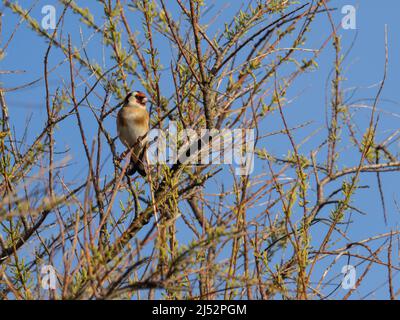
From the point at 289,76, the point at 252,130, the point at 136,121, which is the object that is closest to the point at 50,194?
the point at 252,130

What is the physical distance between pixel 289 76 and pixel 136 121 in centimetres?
249

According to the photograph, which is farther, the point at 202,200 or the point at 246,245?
the point at 202,200

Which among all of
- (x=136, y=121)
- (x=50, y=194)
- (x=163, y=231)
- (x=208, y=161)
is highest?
(x=136, y=121)
